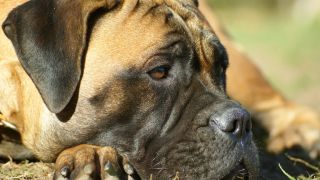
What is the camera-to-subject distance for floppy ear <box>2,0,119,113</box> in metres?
3.70

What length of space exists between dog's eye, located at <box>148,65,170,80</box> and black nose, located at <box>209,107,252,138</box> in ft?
1.04

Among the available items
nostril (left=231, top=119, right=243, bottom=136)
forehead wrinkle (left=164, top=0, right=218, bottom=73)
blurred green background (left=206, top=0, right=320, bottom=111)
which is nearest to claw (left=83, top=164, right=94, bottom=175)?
nostril (left=231, top=119, right=243, bottom=136)

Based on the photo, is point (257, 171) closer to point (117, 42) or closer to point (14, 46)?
point (117, 42)

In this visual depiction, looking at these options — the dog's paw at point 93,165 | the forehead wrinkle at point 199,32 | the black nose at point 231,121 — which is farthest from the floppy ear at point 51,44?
the black nose at point 231,121

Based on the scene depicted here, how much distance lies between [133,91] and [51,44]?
44 cm

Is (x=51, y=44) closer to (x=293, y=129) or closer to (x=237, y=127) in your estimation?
(x=237, y=127)

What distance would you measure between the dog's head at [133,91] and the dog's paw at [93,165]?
0.08 meters

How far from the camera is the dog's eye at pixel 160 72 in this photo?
3.75 m

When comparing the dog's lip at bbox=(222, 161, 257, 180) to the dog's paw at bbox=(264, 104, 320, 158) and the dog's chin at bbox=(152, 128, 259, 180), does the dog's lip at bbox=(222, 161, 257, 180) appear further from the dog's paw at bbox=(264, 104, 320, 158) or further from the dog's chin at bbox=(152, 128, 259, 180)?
the dog's paw at bbox=(264, 104, 320, 158)

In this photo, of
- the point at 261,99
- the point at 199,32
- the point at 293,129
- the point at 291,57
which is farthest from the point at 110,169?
the point at 291,57

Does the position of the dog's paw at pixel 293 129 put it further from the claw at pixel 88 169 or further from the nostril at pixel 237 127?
the claw at pixel 88 169

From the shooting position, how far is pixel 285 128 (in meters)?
6.22

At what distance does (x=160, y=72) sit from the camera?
3773mm

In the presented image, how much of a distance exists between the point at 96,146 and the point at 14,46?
0.60 meters
